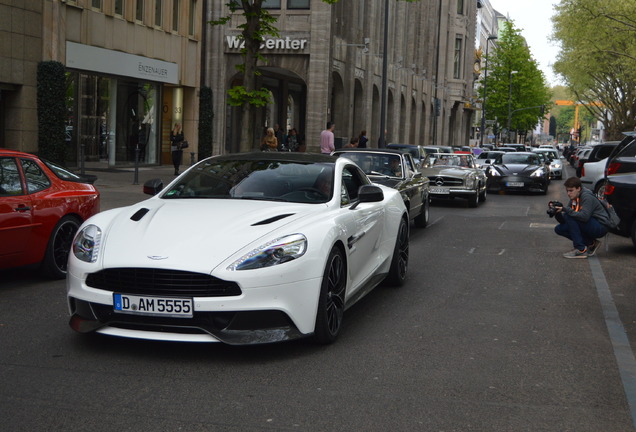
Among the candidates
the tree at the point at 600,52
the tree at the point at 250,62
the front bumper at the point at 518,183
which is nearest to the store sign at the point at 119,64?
the tree at the point at 250,62

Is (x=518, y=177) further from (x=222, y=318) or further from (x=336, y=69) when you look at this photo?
(x=222, y=318)

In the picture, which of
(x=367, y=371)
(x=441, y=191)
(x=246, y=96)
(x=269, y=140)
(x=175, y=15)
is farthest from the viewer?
(x=175, y=15)

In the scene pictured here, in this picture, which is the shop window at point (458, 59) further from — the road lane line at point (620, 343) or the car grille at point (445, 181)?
the road lane line at point (620, 343)

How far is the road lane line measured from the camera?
17.3 ft

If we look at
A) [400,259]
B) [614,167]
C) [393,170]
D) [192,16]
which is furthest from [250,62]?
[192,16]

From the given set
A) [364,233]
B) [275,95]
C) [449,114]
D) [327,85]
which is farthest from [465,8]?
[364,233]

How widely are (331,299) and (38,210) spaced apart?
3.77 metres

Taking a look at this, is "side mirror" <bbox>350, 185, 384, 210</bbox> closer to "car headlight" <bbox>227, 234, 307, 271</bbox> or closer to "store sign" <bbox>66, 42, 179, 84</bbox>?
"car headlight" <bbox>227, 234, 307, 271</bbox>

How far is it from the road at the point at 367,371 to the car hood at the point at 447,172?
1268cm

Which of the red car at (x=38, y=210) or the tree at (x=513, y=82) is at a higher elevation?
the tree at (x=513, y=82)

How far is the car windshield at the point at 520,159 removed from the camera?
96.5 ft

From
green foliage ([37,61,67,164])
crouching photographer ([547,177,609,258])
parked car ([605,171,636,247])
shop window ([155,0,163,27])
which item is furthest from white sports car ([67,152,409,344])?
shop window ([155,0,163,27])

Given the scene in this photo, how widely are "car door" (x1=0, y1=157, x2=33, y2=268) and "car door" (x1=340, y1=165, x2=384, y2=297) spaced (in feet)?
10.7

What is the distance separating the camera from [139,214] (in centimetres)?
631
